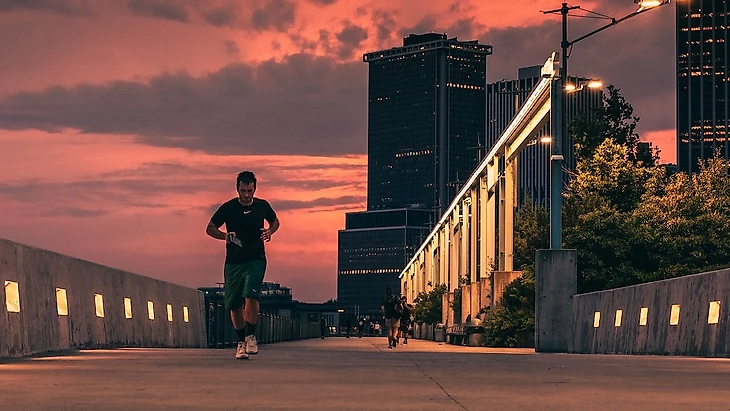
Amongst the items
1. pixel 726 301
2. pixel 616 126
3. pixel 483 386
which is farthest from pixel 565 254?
pixel 616 126

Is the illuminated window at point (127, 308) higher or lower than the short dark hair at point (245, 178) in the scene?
lower

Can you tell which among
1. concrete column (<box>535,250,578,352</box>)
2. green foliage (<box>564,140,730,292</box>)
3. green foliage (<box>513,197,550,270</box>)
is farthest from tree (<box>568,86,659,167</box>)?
concrete column (<box>535,250,578,352</box>)

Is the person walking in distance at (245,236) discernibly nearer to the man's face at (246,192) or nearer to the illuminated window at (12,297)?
the man's face at (246,192)

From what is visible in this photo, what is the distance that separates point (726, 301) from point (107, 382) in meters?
11.3

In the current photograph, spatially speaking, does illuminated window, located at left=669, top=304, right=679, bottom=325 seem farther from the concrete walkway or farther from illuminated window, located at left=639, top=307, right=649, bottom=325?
the concrete walkway

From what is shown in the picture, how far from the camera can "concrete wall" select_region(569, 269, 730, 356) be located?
20.3m

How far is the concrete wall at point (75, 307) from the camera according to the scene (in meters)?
16.4

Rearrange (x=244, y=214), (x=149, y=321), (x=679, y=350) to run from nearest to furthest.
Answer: (x=244, y=214)
(x=679, y=350)
(x=149, y=321)

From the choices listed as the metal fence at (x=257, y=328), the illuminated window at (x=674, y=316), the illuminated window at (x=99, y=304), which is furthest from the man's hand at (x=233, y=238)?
the metal fence at (x=257, y=328)

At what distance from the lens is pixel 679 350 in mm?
22172

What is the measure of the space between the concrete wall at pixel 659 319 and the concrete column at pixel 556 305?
0.65 ft

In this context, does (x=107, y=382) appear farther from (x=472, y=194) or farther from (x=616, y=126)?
(x=616, y=126)

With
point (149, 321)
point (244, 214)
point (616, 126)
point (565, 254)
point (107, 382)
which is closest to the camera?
point (107, 382)

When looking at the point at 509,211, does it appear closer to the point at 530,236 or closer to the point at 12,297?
the point at 530,236
